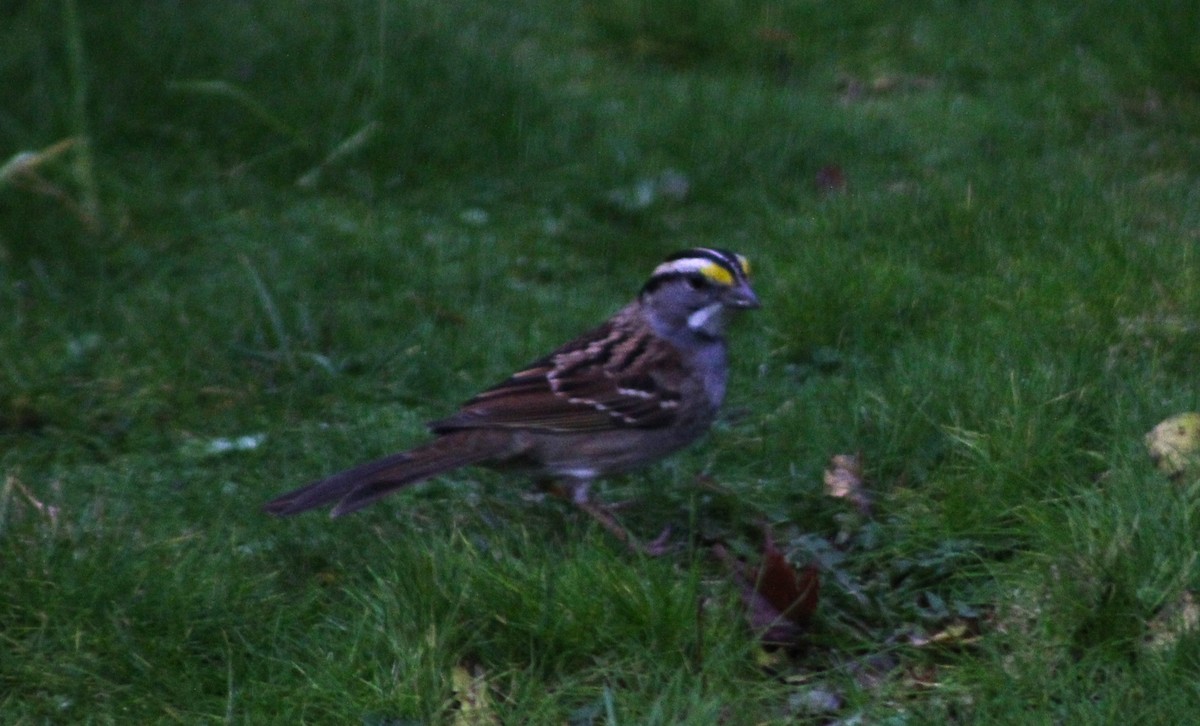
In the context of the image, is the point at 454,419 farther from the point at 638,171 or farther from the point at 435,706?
the point at 638,171

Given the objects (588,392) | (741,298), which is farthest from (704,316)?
(588,392)

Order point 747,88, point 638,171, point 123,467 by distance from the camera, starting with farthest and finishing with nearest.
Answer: point 747,88
point 638,171
point 123,467

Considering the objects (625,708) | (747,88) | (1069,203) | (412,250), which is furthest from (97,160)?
(625,708)

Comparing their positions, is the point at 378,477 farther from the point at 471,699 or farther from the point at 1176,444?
the point at 1176,444

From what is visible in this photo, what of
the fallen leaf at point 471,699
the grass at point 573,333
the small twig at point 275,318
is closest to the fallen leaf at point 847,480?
the grass at point 573,333

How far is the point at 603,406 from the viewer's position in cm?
553

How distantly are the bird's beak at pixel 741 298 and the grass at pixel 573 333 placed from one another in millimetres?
395

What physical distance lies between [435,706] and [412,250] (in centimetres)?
368

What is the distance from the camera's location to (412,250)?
24.8 feet

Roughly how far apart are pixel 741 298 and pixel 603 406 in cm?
63

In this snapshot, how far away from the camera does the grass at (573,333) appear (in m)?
4.30

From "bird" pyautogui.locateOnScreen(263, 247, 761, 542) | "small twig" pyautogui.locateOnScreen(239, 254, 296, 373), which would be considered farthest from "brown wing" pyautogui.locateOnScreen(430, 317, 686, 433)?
"small twig" pyautogui.locateOnScreen(239, 254, 296, 373)

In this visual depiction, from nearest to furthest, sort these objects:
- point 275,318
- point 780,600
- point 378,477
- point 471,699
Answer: point 471,699, point 780,600, point 378,477, point 275,318

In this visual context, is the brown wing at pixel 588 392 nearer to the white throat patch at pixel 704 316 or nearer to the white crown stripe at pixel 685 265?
the white throat patch at pixel 704 316
